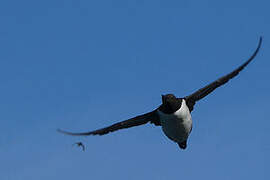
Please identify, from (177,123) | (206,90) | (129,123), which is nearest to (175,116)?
(177,123)

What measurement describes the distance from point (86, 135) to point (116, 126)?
164cm

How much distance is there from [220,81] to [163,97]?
3561mm

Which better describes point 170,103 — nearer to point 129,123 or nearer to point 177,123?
point 177,123

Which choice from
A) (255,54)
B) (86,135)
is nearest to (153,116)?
(86,135)

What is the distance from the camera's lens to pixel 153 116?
3522 cm

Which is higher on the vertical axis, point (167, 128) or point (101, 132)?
point (101, 132)

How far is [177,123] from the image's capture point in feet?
107

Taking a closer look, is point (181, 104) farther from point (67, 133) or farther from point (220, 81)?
point (67, 133)

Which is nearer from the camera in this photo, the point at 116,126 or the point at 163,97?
the point at 163,97

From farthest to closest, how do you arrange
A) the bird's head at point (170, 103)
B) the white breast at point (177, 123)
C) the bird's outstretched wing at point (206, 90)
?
the bird's outstretched wing at point (206, 90) → the white breast at point (177, 123) → the bird's head at point (170, 103)

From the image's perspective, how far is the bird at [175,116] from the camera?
32750 mm

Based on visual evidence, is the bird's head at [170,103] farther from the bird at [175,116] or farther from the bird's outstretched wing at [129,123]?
the bird's outstretched wing at [129,123]

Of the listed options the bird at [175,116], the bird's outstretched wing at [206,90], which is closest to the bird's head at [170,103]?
the bird at [175,116]

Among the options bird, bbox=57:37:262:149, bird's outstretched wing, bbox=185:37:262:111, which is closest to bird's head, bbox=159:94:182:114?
bird, bbox=57:37:262:149
